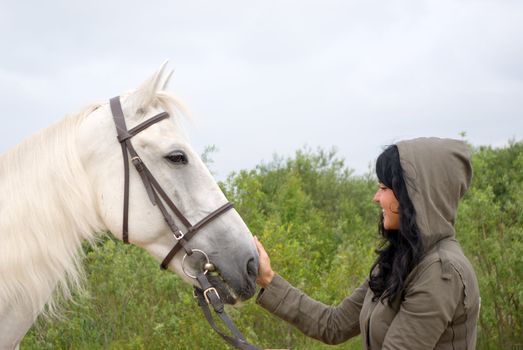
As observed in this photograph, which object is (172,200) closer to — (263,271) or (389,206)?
(263,271)

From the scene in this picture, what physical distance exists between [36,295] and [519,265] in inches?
187

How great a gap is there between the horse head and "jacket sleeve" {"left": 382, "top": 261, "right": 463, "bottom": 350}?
799mm

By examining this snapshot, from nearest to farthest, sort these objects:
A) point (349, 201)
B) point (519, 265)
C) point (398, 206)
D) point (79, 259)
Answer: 1. point (398, 206)
2. point (79, 259)
3. point (519, 265)
4. point (349, 201)

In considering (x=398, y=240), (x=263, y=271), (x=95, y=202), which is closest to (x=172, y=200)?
(x=95, y=202)

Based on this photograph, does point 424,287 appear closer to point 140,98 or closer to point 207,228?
point 207,228

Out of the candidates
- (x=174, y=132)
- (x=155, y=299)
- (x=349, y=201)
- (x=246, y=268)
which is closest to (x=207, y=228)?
(x=246, y=268)

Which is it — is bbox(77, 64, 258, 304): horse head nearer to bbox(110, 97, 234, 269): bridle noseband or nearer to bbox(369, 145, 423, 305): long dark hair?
bbox(110, 97, 234, 269): bridle noseband

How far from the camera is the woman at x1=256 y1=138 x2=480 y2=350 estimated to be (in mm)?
2363

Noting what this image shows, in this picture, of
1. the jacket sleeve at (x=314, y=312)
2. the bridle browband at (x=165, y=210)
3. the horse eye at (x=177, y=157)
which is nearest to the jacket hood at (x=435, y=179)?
the jacket sleeve at (x=314, y=312)

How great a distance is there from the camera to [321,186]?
690 inches

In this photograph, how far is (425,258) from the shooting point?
2451 millimetres

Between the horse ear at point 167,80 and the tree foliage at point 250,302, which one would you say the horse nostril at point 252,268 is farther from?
the tree foliage at point 250,302

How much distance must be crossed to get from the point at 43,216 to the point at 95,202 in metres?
0.25

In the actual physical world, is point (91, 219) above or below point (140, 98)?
below
